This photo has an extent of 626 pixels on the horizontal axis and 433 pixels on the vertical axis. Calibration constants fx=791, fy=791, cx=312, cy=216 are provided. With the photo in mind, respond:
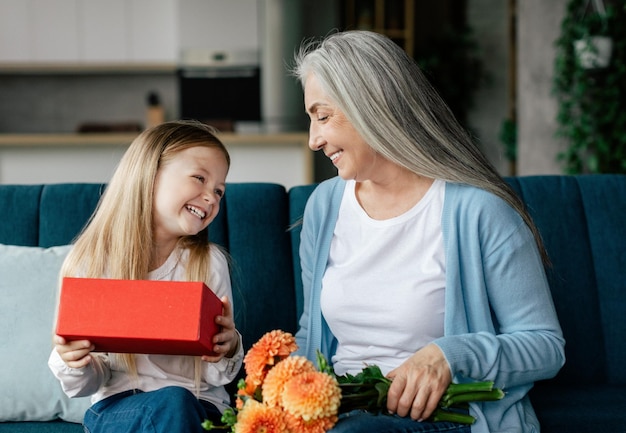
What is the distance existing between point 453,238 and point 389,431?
42 centimetres

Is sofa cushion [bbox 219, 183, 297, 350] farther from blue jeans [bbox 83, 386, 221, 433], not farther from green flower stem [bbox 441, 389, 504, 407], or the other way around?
green flower stem [bbox 441, 389, 504, 407]

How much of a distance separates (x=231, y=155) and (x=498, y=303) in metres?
3.76

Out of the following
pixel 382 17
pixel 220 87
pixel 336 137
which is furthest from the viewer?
pixel 382 17

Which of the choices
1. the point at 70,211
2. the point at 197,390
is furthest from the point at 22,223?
the point at 197,390

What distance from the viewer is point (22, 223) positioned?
212 cm

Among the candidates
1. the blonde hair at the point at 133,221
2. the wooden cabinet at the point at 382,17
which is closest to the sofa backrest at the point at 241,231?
the blonde hair at the point at 133,221

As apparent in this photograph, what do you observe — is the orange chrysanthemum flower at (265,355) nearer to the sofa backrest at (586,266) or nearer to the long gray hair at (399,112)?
the long gray hair at (399,112)

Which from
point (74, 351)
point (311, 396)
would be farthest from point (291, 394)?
point (74, 351)

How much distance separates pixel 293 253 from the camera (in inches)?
→ 84.0

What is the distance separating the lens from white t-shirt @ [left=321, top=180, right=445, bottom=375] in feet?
5.39

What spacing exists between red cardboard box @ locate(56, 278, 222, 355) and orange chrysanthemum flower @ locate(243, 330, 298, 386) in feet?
0.47

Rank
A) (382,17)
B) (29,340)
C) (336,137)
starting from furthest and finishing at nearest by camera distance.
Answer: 1. (382,17)
2. (29,340)
3. (336,137)

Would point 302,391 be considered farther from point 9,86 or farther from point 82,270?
point 9,86

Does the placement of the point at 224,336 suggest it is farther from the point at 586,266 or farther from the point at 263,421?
the point at 586,266
